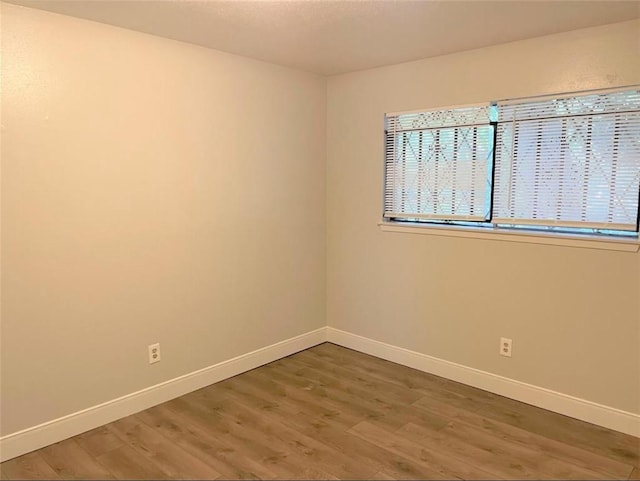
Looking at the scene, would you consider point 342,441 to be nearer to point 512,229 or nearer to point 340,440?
point 340,440

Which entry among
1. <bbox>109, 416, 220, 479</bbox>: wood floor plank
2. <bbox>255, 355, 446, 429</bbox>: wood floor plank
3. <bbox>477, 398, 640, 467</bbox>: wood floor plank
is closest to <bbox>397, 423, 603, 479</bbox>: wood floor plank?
<bbox>255, 355, 446, 429</bbox>: wood floor plank

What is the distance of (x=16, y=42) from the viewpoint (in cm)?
232

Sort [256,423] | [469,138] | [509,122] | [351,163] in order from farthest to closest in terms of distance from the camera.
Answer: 1. [351,163]
2. [469,138]
3. [509,122]
4. [256,423]

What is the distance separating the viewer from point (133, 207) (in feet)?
A: 9.30

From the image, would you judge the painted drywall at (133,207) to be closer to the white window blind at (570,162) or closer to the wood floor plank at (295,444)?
the wood floor plank at (295,444)

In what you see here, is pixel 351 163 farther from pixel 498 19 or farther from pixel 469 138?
pixel 498 19

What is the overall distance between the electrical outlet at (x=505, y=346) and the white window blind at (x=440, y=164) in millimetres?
830

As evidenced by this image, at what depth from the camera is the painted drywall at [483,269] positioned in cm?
268

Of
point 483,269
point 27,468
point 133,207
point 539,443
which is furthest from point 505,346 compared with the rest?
point 27,468

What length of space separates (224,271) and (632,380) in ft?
8.69

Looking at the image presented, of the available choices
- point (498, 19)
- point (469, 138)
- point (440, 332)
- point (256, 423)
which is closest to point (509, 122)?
point (469, 138)

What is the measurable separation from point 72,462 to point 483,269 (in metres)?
2.71

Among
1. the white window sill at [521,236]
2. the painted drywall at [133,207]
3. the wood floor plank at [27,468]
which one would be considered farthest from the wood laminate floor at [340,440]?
the white window sill at [521,236]

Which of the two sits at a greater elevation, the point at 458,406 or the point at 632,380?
the point at 632,380
